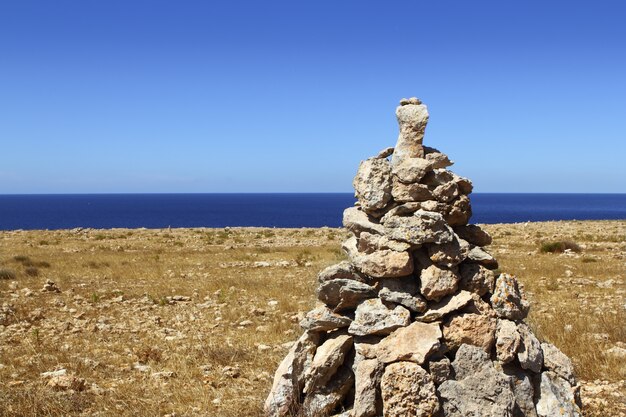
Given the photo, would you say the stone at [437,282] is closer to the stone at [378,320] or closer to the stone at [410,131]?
the stone at [378,320]

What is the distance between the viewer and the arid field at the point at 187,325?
29.2 ft

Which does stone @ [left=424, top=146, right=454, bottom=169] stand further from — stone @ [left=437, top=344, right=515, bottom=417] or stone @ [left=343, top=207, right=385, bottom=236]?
stone @ [left=437, top=344, right=515, bottom=417]

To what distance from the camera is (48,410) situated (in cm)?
824

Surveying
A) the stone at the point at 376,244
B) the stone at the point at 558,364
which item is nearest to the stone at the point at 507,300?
the stone at the point at 558,364

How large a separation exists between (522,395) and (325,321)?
2889 mm

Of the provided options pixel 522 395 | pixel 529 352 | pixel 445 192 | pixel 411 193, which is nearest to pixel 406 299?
pixel 411 193

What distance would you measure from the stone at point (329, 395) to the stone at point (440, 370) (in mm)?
1310

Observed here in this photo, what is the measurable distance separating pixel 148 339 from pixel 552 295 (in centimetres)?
1251

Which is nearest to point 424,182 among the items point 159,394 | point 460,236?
point 460,236

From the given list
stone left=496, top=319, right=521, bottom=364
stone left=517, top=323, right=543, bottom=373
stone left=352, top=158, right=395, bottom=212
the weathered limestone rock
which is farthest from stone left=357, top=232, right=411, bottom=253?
stone left=517, top=323, right=543, bottom=373

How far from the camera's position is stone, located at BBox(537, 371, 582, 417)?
729 cm

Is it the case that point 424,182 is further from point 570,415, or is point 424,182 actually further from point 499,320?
point 570,415

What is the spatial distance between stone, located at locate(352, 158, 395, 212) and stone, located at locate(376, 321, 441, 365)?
1911mm

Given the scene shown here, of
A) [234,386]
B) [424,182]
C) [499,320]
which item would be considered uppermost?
[424,182]
